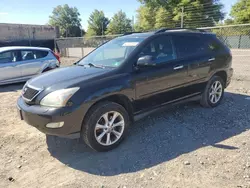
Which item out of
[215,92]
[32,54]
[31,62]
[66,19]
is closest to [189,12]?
[32,54]

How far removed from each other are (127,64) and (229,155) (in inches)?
80.6

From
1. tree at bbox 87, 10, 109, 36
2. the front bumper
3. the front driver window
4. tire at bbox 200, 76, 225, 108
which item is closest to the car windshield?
the front driver window

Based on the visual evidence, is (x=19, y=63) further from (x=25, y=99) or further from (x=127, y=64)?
(x=127, y=64)

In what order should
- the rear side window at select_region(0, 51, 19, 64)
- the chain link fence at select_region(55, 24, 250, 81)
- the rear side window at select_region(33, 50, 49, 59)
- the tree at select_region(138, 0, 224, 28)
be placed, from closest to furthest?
the rear side window at select_region(0, 51, 19, 64), the rear side window at select_region(33, 50, 49, 59), the chain link fence at select_region(55, 24, 250, 81), the tree at select_region(138, 0, 224, 28)

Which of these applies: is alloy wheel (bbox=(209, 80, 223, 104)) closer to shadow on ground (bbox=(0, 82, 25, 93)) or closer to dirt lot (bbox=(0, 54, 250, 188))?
dirt lot (bbox=(0, 54, 250, 188))

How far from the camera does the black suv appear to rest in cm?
322

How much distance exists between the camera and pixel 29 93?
139 inches

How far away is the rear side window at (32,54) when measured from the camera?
28.8 feet

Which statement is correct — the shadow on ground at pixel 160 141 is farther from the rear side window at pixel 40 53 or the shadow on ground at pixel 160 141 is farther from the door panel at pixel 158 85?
the rear side window at pixel 40 53

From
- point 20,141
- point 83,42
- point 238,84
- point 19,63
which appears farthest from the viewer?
point 83,42

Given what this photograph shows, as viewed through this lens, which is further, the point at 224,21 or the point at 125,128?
the point at 224,21

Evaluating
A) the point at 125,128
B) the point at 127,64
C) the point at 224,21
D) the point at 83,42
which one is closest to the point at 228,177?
the point at 125,128

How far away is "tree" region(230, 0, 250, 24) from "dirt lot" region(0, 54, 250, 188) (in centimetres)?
2896

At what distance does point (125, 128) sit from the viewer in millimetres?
3754
